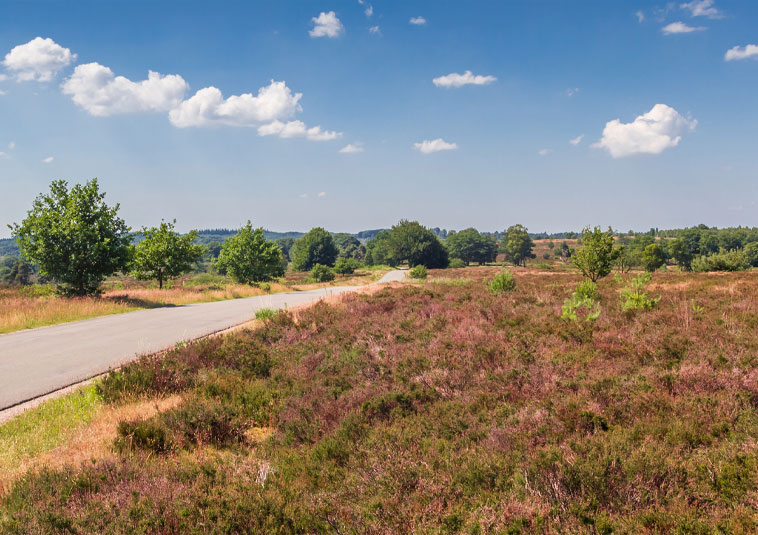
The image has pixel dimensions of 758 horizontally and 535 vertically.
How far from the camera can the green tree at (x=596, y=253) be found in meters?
21.4

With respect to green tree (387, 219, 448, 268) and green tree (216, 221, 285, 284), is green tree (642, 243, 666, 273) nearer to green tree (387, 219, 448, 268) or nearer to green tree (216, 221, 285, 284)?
green tree (387, 219, 448, 268)

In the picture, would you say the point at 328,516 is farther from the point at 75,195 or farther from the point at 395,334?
the point at 75,195

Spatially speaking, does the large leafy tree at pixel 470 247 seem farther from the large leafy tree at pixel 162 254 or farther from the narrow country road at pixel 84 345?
the narrow country road at pixel 84 345

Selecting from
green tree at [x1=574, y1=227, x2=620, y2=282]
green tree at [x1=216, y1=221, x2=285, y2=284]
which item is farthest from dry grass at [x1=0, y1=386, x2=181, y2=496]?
green tree at [x1=216, y1=221, x2=285, y2=284]

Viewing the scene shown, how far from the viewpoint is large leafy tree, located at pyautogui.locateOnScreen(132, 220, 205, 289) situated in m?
31.5

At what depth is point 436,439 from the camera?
180 inches

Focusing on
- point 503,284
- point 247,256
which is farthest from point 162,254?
point 503,284

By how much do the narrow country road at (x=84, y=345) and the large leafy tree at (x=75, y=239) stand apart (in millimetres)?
5621

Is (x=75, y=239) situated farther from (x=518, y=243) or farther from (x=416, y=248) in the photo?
(x=518, y=243)

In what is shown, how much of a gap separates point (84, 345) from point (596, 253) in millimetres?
23042

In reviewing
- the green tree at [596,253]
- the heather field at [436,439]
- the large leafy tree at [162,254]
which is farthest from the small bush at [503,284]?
the large leafy tree at [162,254]

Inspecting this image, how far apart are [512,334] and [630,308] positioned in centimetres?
400

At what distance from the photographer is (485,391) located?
5.82 metres

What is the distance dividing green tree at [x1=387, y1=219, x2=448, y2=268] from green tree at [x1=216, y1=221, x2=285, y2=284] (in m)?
72.9
